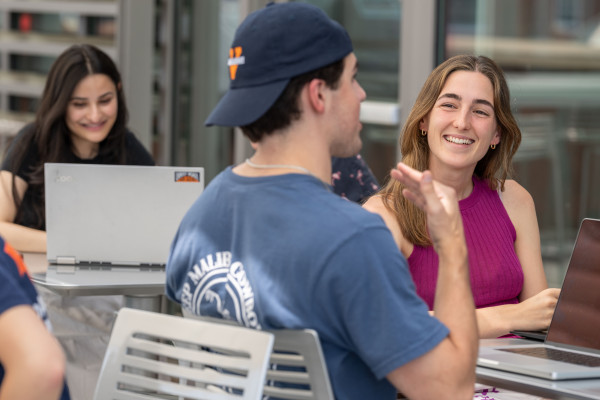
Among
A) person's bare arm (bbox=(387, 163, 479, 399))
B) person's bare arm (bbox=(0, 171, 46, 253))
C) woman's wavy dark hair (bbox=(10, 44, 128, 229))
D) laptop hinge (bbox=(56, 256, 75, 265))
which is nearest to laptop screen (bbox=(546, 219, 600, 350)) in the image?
person's bare arm (bbox=(387, 163, 479, 399))

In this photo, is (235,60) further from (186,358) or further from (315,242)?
(186,358)

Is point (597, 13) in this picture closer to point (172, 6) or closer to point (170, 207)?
point (170, 207)

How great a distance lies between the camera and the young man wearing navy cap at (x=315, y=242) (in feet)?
5.13

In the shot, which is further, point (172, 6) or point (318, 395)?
point (172, 6)

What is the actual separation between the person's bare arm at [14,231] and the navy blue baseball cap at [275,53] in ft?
5.72

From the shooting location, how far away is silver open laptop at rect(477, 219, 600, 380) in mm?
2008

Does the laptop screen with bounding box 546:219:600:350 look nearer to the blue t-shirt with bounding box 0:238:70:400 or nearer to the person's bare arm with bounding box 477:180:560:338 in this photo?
the person's bare arm with bounding box 477:180:560:338

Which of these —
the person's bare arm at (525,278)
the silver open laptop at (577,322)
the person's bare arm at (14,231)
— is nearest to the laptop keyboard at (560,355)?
the silver open laptop at (577,322)

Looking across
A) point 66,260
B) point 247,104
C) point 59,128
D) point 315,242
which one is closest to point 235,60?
point 247,104

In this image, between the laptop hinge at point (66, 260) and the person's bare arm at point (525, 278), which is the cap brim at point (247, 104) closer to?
the person's bare arm at point (525, 278)

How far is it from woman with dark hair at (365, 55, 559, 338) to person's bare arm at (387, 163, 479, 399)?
0.74 meters

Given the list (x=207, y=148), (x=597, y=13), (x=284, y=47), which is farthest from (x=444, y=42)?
(x=284, y=47)

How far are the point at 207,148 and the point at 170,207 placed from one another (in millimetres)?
2573

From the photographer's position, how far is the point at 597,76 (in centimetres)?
374
